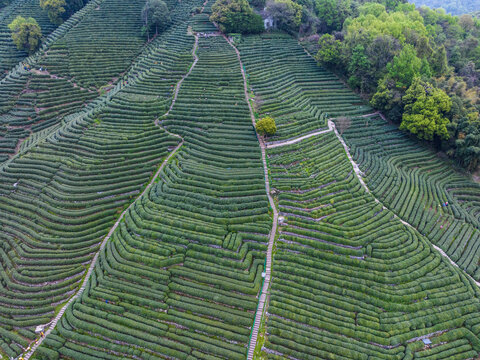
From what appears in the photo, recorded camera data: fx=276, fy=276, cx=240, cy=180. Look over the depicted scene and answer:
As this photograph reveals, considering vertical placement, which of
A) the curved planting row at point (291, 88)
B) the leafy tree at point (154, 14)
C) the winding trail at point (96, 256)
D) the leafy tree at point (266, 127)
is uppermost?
→ the leafy tree at point (154, 14)

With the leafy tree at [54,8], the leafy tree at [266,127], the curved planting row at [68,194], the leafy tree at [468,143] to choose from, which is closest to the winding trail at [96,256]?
the curved planting row at [68,194]

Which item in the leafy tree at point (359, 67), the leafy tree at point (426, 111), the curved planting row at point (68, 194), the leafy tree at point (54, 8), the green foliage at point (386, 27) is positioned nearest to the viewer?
the curved planting row at point (68, 194)

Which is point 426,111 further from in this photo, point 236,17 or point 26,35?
point 26,35

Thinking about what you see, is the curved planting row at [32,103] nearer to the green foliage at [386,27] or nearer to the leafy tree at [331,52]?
the leafy tree at [331,52]

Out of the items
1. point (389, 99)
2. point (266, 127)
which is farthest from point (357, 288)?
point (389, 99)

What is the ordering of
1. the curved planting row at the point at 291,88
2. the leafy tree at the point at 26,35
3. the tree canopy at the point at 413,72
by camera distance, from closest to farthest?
the tree canopy at the point at 413,72, the curved planting row at the point at 291,88, the leafy tree at the point at 26,35

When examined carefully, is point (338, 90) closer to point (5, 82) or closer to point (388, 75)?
point (388, 75)
